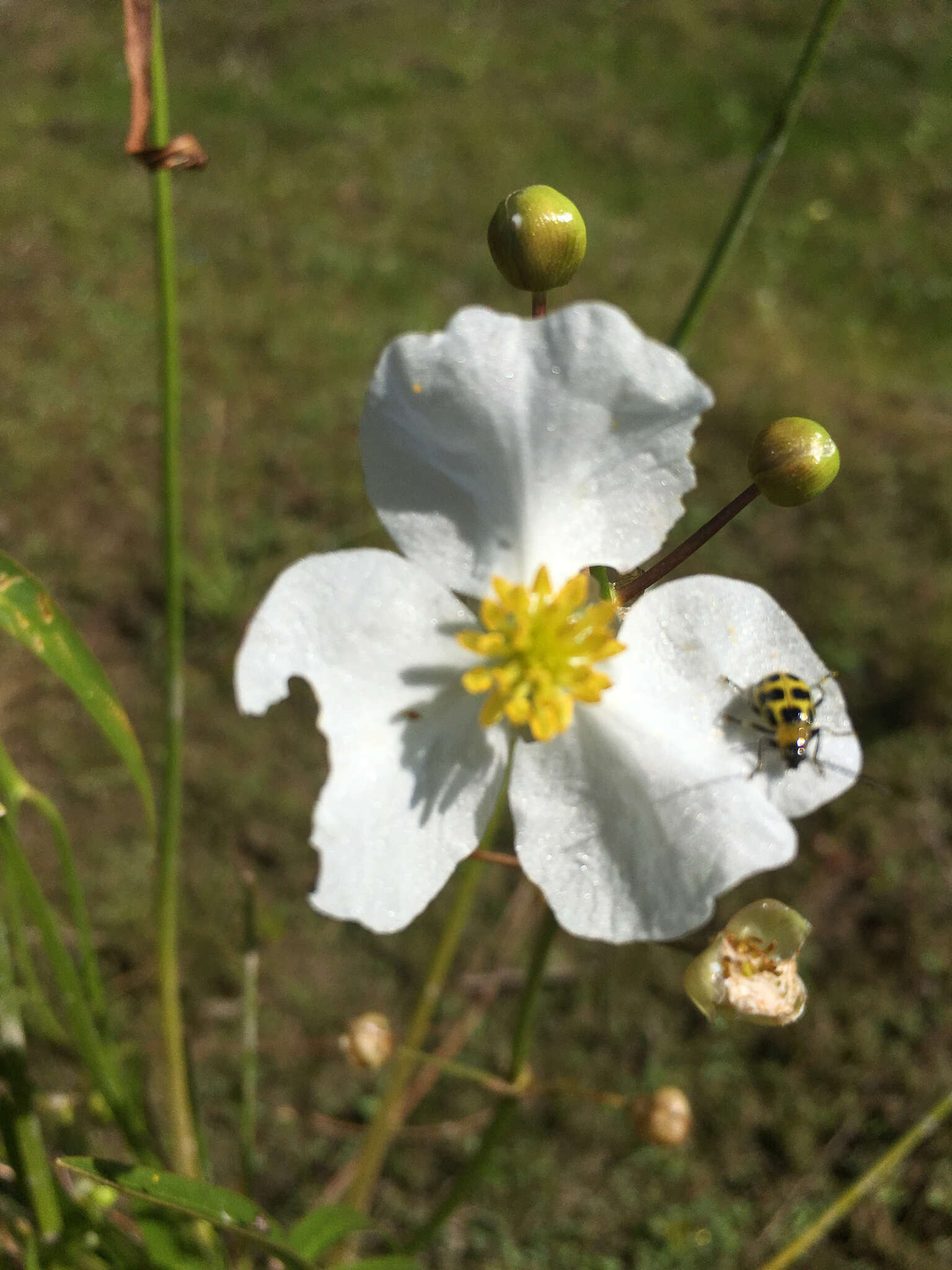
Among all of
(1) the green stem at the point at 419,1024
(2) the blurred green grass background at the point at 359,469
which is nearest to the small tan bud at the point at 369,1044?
(1) the green stem at the point at 419,1024

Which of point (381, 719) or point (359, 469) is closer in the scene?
point (381, 719)

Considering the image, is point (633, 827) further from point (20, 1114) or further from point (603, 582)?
point (20, 1114)

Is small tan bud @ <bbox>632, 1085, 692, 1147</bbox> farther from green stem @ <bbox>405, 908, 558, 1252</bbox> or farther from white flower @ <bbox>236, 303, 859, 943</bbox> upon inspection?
white flower @ <bbox>236, 303, 859, 943</bbox>

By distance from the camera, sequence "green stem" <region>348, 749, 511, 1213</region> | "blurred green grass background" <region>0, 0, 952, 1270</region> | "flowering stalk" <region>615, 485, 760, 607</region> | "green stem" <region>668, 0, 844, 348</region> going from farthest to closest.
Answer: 1. "blurred green grass background" <region>0, 0, 952, 1270</region>
2. "green stem" <region>348, 749, 511, 1213</region>
3. "green stem" <region>668, 0, 844, 348</region>
4. "flowering stalk" <region>615, 485, 760, 607</region>

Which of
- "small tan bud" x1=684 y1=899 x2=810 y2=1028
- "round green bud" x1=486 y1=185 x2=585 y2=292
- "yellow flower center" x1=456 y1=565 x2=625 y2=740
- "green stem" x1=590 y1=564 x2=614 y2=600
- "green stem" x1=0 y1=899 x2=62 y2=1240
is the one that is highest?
"round green bud" x1=486 y1=185 x2=585 y2=292

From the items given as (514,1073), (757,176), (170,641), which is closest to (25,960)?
(170,641)

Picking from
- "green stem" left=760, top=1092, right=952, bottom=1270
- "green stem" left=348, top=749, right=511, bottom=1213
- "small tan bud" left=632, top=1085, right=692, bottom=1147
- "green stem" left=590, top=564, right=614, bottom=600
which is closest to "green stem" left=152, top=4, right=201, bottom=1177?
"green stem" left=348, top=749, right=511, bottom=1213

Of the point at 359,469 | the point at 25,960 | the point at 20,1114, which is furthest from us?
the point at 359,469
